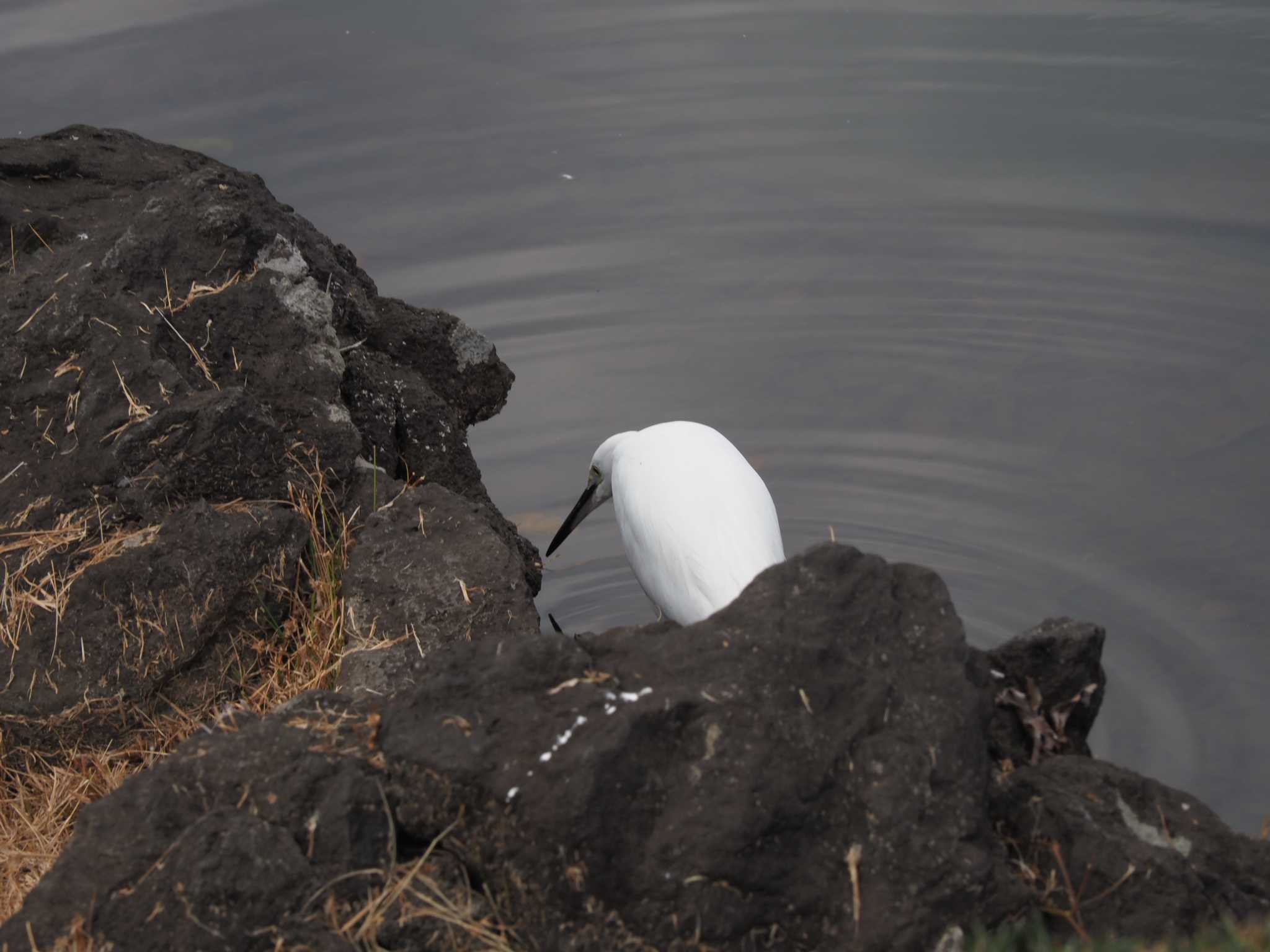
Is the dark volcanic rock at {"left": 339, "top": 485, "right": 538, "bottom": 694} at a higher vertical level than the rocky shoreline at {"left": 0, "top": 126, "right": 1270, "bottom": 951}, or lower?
lower

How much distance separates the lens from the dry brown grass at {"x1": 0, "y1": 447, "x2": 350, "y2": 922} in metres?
3.56

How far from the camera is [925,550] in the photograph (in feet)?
18.4

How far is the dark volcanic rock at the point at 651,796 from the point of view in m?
2.31

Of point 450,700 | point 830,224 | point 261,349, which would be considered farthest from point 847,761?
point 830,224

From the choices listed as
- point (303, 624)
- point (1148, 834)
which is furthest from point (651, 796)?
point (303, 624)

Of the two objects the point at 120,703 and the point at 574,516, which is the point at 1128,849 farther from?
the point at 574,516

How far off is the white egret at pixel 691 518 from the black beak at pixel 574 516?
55cm

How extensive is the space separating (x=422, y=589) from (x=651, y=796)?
164 cm

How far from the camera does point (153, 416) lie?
145 inches

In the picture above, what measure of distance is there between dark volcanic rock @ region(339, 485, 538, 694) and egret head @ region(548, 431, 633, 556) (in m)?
1.76

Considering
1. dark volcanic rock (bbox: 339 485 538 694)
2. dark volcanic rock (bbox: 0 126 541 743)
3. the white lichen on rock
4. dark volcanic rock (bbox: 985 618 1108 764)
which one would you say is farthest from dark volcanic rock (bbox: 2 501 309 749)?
the white lichen on rock

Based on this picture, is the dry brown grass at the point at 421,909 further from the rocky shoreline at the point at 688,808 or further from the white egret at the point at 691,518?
the white egret at the point at 691,518

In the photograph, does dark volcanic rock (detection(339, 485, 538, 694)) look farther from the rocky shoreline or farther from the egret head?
the egret head

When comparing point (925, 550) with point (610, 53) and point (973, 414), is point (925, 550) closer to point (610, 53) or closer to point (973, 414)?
point (973, 414)
